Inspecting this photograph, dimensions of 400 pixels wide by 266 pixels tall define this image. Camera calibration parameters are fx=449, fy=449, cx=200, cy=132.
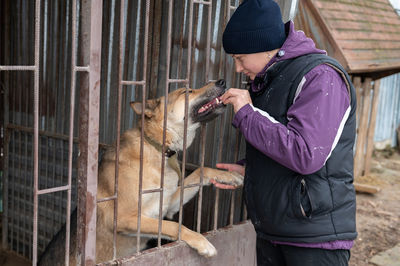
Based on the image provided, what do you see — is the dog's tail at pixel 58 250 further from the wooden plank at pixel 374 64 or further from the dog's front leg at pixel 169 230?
the wooden plank at pixel 374 64

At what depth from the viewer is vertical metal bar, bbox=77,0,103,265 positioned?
265cm

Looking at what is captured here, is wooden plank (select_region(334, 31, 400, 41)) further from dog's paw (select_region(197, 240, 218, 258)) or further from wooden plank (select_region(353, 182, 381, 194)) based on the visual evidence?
dog's paw (select_region(197, 240, 218, 258))

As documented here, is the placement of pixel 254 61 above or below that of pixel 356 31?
below

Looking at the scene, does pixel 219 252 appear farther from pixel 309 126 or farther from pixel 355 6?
pixel 355 6

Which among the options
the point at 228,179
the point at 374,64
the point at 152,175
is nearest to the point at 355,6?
the point at 374,64

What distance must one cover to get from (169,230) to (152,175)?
0.51m

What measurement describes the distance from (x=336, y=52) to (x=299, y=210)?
→ 11.7ft

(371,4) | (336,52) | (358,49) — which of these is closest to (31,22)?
(336,52)

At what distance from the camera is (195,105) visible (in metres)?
A: 3.42

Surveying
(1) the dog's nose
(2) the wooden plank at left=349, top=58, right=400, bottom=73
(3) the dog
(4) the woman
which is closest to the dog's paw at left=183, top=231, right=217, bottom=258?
(3) the dog

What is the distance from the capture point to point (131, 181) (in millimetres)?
3480

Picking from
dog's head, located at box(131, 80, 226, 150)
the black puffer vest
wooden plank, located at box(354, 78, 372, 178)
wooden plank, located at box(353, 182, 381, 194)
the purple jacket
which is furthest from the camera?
wooden plank, located at box(354, 78, 372, 178)

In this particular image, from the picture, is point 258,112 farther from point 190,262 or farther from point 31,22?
point 31,22

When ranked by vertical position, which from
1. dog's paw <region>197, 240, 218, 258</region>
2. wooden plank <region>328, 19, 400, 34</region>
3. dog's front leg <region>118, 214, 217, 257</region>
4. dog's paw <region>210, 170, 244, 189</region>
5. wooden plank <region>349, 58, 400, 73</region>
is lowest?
dog's paw <region>197, 240, 218, 258</region>
